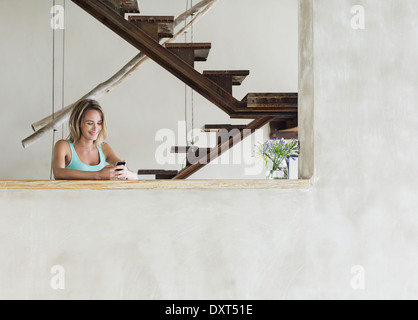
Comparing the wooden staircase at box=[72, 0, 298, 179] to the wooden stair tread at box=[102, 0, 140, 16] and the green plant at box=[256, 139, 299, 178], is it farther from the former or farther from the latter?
the green plant at box=[256, 139, 299, 178]

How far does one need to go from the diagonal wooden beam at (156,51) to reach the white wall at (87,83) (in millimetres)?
2314

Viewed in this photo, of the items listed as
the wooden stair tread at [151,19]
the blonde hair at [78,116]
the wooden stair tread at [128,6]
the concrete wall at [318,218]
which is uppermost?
the wooden stair tread at [128,6]

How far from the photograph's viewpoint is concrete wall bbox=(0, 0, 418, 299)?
7.25ft

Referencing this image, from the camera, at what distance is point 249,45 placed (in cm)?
662

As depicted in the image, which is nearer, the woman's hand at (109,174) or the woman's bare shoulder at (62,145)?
the woman's hand at (109,174)

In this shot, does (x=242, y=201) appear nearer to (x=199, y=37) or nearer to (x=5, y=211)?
(x=5, y=211)

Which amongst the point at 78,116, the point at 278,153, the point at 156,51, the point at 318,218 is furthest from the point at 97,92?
the point at 318,218

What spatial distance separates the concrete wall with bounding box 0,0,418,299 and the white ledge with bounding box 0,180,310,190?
0.04 metres

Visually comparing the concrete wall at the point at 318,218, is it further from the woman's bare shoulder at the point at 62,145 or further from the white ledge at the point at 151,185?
the woman's bare shoulder at the point at 62,145

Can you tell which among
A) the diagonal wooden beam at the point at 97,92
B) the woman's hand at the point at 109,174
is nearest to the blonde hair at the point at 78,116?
the woman's hand at the point at 109,174

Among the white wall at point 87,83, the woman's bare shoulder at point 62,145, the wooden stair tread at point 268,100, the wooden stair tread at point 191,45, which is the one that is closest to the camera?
the woman's bare shoulder at point 62,145

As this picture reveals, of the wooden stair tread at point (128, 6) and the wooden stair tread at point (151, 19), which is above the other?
the wooden stair tread at point (128, 6)

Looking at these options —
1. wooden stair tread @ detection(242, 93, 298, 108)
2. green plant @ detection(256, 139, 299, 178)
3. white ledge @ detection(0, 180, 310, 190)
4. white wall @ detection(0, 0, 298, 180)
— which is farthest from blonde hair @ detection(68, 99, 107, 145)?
white wall @ detection(0, 0, 298, 180)

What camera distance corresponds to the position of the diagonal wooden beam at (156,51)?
12.4 ft
